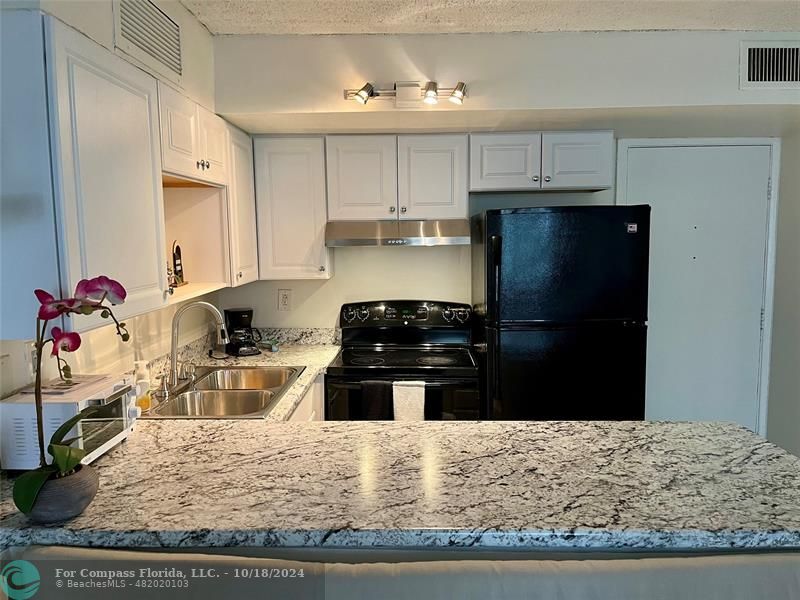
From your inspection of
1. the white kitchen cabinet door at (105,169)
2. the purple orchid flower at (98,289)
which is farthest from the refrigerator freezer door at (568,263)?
the purple orchid flower at (98,289)

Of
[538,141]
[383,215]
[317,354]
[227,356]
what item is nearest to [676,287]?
[538,141]

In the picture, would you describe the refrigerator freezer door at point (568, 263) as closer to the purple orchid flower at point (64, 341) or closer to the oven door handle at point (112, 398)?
the oven door handle at point (112, 398)

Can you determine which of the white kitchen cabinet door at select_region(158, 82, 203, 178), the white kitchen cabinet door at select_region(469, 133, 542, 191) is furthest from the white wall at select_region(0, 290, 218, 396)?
the white kitchen cabinet door at select_region(469, 133, 542, 191)

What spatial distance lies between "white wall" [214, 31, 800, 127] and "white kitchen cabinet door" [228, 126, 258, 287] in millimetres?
276

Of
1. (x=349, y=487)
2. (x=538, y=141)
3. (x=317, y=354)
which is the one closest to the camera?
(x=349, y=487)

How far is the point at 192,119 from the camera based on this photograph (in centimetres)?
216

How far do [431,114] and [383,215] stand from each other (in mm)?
635

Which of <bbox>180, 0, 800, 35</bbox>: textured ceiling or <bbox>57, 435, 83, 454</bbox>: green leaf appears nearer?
<bbox>57, 435, 83, 454</bbox>: green leaf

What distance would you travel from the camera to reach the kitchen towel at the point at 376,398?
106 inches

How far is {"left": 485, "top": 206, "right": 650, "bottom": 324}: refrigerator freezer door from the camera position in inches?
103

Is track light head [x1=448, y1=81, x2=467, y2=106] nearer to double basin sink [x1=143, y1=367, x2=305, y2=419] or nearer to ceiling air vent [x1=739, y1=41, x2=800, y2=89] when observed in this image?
ceiling air vent [x1=739, y1=41, x2=800, y2=89]

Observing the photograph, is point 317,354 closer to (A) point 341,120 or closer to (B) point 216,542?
(A) point 341,120

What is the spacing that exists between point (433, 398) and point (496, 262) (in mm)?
747

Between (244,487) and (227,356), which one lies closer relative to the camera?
(244,487)
